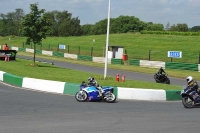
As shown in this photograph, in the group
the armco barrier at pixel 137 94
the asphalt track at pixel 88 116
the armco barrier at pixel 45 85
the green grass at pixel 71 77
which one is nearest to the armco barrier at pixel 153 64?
the green grass at pixel 71 77

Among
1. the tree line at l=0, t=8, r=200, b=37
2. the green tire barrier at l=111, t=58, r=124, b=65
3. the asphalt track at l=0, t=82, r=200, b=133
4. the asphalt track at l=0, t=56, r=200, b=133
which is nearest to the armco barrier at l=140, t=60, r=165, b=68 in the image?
the green tire barrier at l=111, t=58, r=124, b=65

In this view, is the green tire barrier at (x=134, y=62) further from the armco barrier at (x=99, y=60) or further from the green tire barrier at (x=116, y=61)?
the armco barrier at (x=99, y=60)

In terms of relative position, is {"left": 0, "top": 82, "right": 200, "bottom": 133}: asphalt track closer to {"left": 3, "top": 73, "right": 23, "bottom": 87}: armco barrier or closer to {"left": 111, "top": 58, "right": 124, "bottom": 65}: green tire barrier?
{"left": 3, "top": 73, "right": 23, "bottom": 87}: armco barrier

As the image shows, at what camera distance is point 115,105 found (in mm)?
13602

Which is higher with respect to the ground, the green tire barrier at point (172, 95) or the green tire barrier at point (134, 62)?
the green tire barrier at point (134, 62)

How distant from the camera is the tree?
29938 mm

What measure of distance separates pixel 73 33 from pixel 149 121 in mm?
135924

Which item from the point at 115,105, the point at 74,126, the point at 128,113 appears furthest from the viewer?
the point at 115,105

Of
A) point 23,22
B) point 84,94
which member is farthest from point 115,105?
point 23,22

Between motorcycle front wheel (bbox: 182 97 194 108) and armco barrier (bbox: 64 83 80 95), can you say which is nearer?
motorcycle front wheel (bbox: 182 97 194 108)

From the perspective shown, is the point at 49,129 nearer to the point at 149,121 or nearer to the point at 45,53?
the point at 149,121

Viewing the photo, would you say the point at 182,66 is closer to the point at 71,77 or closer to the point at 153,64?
the point at 153,64

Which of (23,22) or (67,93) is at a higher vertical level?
(23,22)

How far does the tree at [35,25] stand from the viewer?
29.9m
